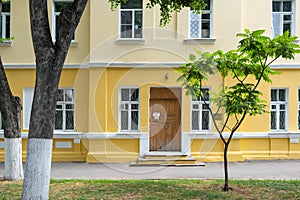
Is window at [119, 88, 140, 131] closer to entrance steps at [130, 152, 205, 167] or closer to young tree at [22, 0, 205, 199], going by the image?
→ entrance steps at [130, 152, 205, 167]

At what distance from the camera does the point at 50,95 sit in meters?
6.20

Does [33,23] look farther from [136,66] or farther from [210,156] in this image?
[210,156]

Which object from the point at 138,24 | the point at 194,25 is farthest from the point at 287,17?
the point at 138,24

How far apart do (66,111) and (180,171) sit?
515 centimetres

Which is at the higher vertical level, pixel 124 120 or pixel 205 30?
pixel 205 30

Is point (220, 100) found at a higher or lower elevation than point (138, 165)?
higher

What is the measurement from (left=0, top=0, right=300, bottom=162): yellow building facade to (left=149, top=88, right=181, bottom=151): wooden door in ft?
0.12

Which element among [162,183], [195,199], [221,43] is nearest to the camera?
[195,199]

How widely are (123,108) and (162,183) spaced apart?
4910 mm

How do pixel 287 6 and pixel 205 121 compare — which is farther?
pixel 287 6

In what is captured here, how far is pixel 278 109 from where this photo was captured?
1344 centimetres

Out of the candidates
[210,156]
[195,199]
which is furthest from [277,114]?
[195,199]

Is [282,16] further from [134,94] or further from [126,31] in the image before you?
[134,94]

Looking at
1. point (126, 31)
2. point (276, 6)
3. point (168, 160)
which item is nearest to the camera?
point (168, 160)
